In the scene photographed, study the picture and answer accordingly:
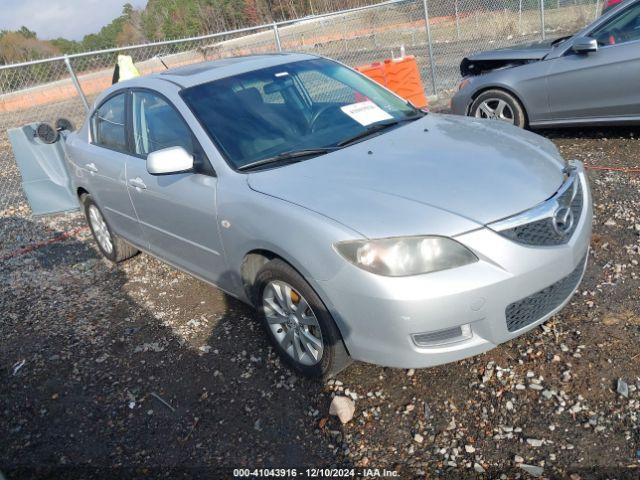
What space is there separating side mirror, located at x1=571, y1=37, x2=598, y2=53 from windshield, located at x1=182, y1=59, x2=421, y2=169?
9.81 ft

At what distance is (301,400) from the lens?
2.99 metres

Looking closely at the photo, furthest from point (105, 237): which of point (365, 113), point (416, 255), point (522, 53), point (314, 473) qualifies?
point (522, 53)

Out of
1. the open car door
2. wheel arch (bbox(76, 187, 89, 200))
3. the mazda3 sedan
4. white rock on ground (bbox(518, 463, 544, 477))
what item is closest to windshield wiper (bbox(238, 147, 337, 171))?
the mazda3 sedan

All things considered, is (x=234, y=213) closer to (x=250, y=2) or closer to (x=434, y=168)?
(x=434, y=168)

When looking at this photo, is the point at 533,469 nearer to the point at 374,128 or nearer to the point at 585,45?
the point at 374,128

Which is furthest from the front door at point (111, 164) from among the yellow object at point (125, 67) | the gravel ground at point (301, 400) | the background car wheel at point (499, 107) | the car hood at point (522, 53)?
the car hood at point (522, 53)

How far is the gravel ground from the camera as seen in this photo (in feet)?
8.18

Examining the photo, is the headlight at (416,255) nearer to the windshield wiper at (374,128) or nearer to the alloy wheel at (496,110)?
the windshield wiper at (374,128)

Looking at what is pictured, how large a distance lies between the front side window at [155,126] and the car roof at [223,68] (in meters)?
0.20

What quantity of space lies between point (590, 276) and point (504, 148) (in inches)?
48.4

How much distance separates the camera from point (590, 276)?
3.62 metres

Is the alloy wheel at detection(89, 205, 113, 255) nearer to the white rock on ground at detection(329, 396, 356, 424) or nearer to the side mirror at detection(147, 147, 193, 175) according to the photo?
the side mirror at detection(147, 147, 193, 175)

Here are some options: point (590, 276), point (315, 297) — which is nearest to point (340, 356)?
point (315, 297)

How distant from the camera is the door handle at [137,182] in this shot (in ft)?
13.0
